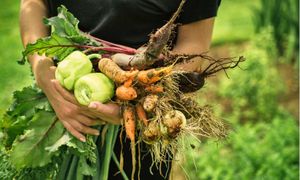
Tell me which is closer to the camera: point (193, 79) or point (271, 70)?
point (193, 79)

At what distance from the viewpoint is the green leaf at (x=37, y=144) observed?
223 centimetres

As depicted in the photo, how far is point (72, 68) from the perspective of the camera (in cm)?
202

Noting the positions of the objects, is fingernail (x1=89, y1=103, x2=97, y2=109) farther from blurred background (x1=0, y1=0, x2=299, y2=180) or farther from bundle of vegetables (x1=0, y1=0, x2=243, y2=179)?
Result: blurred background (x1=0, y1=0, x2=299, y2=180)

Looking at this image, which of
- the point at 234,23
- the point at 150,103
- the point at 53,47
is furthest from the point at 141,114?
A: the point at 234,23

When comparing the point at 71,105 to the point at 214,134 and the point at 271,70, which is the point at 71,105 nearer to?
the point at 214,134

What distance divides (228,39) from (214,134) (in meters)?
4.38

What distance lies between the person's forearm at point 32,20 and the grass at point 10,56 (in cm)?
145

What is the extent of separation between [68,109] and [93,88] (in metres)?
0.21

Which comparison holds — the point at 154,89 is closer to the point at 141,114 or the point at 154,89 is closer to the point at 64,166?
the point at 141,114

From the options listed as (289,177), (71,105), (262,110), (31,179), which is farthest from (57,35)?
(262,110)

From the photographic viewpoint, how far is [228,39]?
6.47 metres

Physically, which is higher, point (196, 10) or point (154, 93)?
point (196, 10)

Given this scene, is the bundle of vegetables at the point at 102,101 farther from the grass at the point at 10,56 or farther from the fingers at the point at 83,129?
the grass at the point at 10,56

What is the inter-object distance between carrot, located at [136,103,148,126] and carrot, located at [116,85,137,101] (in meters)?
0.06
